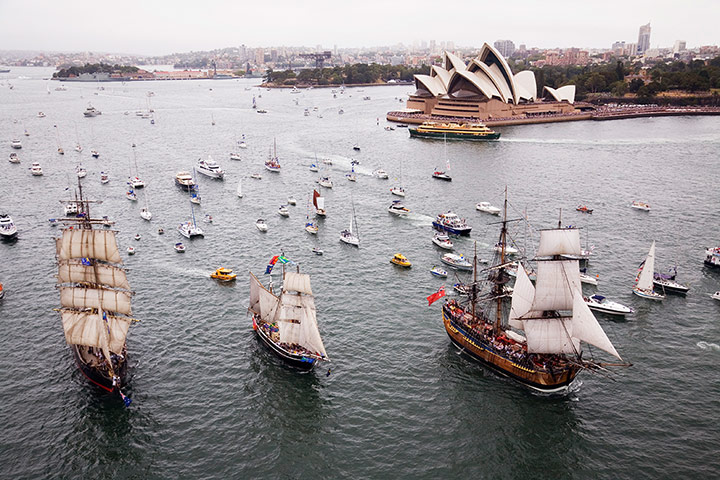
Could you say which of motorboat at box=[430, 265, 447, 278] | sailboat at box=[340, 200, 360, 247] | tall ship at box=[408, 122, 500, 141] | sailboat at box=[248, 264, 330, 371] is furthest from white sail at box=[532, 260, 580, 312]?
tall ship at box=[408, 122, 500, 141]

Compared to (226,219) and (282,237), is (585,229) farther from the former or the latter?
(226,219)

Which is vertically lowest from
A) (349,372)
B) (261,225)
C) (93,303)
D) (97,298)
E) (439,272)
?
(349,372)

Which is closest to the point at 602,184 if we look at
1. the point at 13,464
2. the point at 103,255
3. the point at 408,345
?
the point at 408,345

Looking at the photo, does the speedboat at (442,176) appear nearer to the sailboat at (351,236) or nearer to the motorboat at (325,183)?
the motorboat at (325,183)

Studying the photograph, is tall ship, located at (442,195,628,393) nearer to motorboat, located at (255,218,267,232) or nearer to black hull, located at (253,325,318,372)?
black hull, located at (253,325,318,372)

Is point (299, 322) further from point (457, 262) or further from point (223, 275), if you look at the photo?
point (457, 262)

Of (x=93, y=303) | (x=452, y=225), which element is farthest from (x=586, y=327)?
(x=93, y=303)
